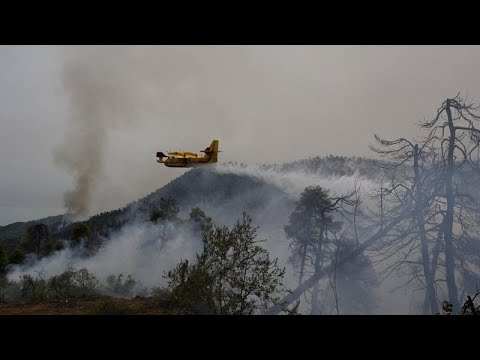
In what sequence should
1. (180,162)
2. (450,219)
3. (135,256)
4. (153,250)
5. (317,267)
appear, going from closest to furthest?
(450,219) → (180,162) → (317,267) → (153,250) → (135,256)

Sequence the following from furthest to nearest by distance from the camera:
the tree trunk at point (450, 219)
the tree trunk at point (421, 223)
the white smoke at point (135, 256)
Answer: the white smoke at point (135, 256) < the tree trunk at point (421, 223) < the tree trunk at point (450, 219)

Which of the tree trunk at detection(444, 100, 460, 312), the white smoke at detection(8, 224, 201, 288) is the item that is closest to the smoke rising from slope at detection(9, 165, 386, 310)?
the white smoke at detection(8, 224, 201, 288)

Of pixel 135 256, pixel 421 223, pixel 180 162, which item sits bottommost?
pixel 135 256

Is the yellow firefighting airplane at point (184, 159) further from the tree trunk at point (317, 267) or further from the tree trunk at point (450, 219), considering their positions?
the tree trunk at point (450, 219)

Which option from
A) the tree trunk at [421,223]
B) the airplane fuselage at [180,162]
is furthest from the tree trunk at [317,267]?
the airplane fuselage at [180,162]

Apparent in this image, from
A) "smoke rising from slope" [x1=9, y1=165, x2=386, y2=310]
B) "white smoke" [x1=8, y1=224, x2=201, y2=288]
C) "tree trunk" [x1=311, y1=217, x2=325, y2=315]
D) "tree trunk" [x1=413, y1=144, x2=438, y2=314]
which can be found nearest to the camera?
"tree trunk" [x1=413, y1=144, x2=438, y2=314]

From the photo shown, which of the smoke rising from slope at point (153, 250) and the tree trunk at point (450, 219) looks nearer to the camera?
the tree trunk at point (450, 219)

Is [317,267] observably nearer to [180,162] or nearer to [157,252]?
[180,162]

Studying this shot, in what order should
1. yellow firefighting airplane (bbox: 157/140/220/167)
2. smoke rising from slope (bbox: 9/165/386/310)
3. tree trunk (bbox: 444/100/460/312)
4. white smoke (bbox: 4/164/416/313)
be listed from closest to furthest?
tree trunk (bbox: 444/100/460/312) → yellow firefighting airplane (bbox: 157/140/220/167) → white smoke (bbox: 4/164/416/313) → smoke rising from slope (bbox: 9/165/386/310)

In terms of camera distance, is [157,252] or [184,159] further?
[157,252]

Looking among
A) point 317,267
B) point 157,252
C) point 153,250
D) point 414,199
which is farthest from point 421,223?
point 153,250

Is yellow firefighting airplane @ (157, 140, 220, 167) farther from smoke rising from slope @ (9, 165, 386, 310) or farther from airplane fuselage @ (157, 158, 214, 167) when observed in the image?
smoke rising from slope @ (9, 165, 386, 310)
